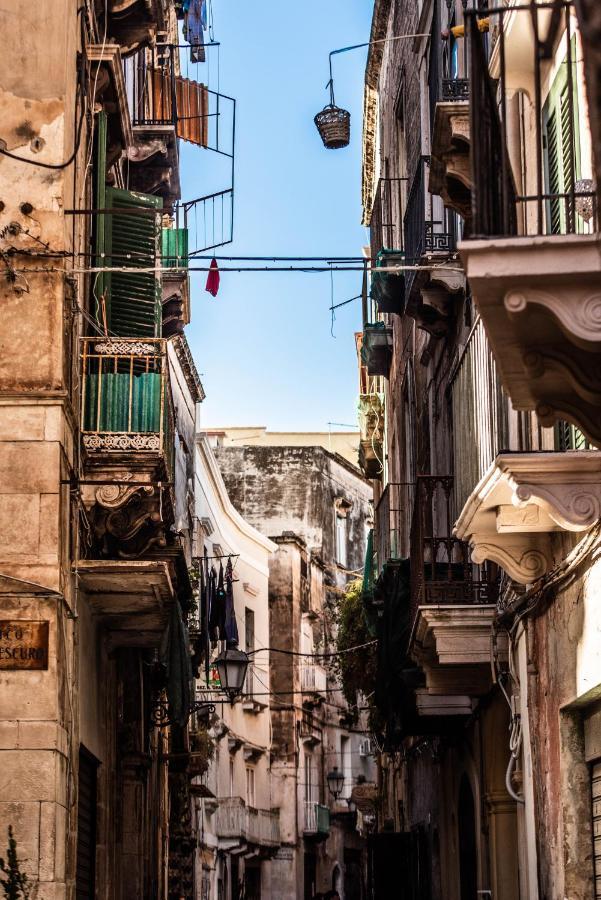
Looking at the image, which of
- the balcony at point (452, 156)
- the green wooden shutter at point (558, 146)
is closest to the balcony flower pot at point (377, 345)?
the balcony at point (452, 156)

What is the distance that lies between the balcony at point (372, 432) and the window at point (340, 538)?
1103 inches

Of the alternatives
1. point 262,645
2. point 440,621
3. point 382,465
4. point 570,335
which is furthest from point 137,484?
point 262,645

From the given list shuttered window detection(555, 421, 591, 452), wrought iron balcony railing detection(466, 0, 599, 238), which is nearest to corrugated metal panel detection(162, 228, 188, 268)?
wrought iron balcony railing detection(466, 0, 599, 238)

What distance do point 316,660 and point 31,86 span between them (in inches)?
1570

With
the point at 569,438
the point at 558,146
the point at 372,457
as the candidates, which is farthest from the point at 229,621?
the point at 558,146

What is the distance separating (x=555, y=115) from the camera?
397 inches

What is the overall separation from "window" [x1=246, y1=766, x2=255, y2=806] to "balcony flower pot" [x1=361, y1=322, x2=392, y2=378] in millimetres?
20659

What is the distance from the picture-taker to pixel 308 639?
52.1 m

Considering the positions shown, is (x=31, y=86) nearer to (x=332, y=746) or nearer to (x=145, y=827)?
(x=145, y=827)

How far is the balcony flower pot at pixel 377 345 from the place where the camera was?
25.6m

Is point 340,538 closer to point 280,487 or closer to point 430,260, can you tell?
point 280,487

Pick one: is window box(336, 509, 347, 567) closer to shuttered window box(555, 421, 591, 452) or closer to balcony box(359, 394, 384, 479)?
balcony box(359, 394, 384, 479)

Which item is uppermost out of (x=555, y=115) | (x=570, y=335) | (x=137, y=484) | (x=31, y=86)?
(x=31, y=86)

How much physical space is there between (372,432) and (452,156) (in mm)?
18774
